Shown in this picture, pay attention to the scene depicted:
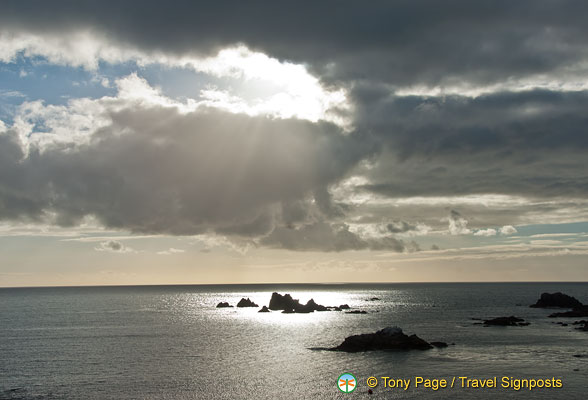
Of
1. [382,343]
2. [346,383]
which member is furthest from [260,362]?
[346,383]

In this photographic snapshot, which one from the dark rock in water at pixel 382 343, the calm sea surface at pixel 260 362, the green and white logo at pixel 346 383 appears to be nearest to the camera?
the green and white logo at pixel 346 383

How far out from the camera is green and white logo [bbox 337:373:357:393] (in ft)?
215

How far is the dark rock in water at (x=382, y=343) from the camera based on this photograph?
94.2m

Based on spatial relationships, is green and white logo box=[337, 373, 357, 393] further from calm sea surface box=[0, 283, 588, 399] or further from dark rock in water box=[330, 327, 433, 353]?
dark rock in water box=[330, 327, 433, 353]

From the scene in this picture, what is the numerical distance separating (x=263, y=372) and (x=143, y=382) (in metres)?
18.4

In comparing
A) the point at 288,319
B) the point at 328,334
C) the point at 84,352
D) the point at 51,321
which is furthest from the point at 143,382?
the point at 51,321

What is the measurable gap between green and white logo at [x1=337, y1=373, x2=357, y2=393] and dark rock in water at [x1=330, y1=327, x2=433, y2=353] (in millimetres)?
22309

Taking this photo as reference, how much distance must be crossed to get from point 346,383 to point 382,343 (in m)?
29.0

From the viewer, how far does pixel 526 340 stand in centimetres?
10594

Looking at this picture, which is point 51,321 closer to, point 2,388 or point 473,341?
point 2,388

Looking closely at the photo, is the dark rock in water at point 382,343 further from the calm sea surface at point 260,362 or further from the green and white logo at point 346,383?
the green and white logo at point 346,383

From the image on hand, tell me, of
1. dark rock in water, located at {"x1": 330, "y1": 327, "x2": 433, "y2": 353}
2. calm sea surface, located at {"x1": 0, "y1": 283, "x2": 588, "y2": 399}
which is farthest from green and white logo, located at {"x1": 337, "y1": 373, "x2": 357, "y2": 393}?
dark rock in water, located at {"x1": 330, "y1": 327, "x2": 433, "y2": 353}

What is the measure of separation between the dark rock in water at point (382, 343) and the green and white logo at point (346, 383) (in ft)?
73.2

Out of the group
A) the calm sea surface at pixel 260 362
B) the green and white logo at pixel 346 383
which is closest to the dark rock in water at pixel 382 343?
the calm sea surface at pixel 260 362
